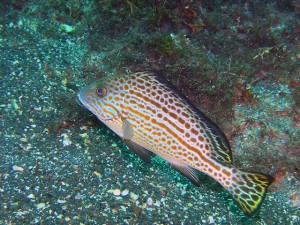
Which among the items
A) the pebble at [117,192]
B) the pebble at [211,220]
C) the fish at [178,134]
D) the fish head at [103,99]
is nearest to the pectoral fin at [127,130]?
the fish at [178,134]

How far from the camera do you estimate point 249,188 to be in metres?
3.10

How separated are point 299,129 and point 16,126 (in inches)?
176

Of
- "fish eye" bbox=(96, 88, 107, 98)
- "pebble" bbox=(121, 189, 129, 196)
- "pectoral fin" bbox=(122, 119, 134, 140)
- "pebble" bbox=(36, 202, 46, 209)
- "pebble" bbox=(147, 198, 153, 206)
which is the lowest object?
"pebble" bbox=(36, 202, 46, 209)

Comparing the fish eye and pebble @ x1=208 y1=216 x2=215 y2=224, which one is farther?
pebble @ x1=208 y1=216 x2=215 y2=224

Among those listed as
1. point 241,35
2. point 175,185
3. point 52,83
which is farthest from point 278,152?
A: point 52,83

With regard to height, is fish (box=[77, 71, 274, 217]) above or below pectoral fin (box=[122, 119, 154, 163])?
above

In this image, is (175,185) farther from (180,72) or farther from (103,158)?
(180,72)

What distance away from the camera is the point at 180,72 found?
4.33 metres

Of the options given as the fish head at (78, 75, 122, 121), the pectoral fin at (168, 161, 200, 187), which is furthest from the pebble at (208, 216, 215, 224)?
the fish head at (78, 75, 122, 121)

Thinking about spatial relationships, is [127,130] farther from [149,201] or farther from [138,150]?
[149,201]

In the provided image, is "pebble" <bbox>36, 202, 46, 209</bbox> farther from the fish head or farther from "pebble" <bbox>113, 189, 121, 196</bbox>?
the fish head

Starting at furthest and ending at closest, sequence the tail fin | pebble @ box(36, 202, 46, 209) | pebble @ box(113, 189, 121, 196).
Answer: pebble @ box(113, 189, 121, 196) → pebble @ box(36, 202, 46, 209) → the tail fin

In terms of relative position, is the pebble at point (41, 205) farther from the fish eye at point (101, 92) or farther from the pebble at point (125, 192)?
the fish eye at point (101, 92)

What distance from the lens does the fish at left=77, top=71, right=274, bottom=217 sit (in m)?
3.11
